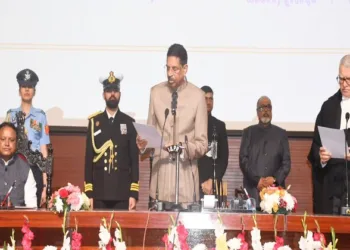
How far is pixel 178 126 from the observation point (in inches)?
163

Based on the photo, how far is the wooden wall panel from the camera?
20.5 ft

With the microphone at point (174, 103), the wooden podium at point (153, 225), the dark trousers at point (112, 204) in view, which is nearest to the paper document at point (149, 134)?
the microphone at point (174, 103)

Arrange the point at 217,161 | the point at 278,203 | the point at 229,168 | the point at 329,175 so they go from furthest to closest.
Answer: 1. the point at 229,168
2. the point at 217,161
3. the point at 329,175
4. the point at 278,203

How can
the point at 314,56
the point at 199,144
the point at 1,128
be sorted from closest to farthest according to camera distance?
the point at 199,144 < the point at 1,128 < the point at 314,56

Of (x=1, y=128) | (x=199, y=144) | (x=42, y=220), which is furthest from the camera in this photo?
(x=1, y=128)

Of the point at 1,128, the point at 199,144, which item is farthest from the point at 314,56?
the point at 1,128

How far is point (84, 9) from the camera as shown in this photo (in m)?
5.90

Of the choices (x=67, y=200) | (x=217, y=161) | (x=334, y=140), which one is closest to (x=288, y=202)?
(x=334, y=140)

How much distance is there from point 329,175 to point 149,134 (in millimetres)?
1285

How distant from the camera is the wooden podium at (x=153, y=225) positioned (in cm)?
349

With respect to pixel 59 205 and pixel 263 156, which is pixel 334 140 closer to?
pixel 59 205

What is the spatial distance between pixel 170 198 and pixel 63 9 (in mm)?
2497

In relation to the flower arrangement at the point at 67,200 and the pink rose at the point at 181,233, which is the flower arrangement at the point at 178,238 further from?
the flower arrangement at the point at 67,200

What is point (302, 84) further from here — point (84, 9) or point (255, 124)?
point (84, 9)
